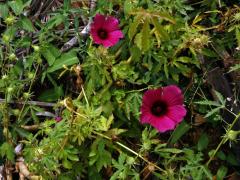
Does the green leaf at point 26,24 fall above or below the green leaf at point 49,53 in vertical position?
above

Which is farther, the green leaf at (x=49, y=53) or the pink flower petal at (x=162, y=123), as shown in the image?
the green leaf at (x=49, y=53)

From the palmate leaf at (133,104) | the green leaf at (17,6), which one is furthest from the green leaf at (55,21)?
the palmate leaf at (133,104)

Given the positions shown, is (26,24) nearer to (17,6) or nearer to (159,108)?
(17,6)

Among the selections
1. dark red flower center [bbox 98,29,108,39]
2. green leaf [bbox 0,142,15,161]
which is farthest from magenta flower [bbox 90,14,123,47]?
green leaf [bbox 0,142,15,161]

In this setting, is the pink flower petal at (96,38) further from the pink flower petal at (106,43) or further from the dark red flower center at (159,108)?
the dark red flower center at (159,108)

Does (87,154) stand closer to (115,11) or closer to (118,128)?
(118,128)

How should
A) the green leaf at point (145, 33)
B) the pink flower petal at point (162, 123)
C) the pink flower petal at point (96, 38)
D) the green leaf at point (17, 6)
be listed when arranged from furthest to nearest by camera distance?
the green leaf at point (17, 6) → the pink flower petal at point (96, 38) → the pink flower petal at point (162, 123) → the green leaf at point (145, 33)

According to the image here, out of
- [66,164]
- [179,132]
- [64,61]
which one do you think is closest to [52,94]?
[64,61]
